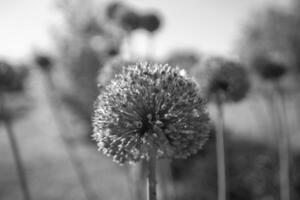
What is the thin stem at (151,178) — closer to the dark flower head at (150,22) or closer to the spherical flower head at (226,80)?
the spherical flower head at (226,80)

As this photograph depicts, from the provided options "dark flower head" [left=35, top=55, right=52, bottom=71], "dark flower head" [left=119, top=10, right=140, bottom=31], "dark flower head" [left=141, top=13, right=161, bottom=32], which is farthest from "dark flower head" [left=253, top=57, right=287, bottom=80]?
"dark flower head" [left=35, top=55, right=52, bottom=71]

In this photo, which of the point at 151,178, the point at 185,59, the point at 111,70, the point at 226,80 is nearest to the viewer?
the point at 151,178

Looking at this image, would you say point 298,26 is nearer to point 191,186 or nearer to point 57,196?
point 191,186

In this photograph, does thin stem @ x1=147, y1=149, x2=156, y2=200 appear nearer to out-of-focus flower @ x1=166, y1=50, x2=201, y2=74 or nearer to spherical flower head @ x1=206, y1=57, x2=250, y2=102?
spherical flower head @ x1=206, y1=57, x2=250, y2=102

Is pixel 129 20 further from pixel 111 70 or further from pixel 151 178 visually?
pixel 151 178

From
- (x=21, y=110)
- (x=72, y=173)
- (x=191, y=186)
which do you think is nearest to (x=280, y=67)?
(x=191, y=186)

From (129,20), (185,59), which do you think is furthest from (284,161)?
(129,20)

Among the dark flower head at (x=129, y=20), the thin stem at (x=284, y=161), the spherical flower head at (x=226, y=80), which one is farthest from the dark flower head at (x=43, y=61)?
the thin stem at (x=284, y=161)
